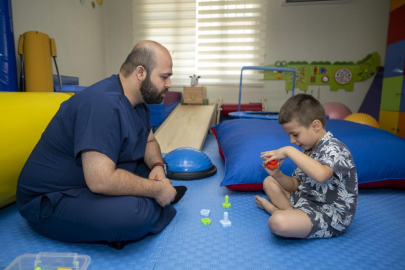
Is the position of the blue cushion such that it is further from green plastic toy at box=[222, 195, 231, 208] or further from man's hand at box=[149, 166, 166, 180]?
man's hand at box=[149, 166, 166, 180]

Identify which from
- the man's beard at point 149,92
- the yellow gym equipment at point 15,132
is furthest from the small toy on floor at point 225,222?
the yellow gym equipment at point 15,132

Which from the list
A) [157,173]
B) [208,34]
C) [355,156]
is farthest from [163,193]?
[208,34]

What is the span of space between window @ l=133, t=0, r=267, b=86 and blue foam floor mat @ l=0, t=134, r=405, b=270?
10.9 feet

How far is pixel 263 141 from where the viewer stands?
1.68 meters

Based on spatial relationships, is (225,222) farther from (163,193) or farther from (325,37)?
(325,37)

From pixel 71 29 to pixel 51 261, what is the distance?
3.25 m

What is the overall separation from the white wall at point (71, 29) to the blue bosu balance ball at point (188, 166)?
1.72m

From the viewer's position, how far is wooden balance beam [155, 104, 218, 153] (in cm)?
280

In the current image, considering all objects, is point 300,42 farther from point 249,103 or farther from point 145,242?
point 145,242

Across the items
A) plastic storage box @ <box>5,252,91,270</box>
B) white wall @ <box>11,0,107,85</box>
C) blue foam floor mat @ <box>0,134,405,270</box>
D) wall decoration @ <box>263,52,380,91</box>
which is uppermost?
white wall @ <box>11,0,107,85</box>

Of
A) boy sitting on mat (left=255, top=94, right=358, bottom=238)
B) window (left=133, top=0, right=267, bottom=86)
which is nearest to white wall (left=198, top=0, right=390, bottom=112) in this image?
window (left=133, top=0, right=267, bottom=86)

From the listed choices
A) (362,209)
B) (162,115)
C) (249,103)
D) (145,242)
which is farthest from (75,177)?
(249,103)

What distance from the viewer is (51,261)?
0.82 metres

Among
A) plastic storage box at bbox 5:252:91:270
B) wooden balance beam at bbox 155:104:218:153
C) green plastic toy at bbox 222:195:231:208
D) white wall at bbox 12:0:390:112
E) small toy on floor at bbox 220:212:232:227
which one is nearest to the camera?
plastic storage box at bbox 5:252:91:270
